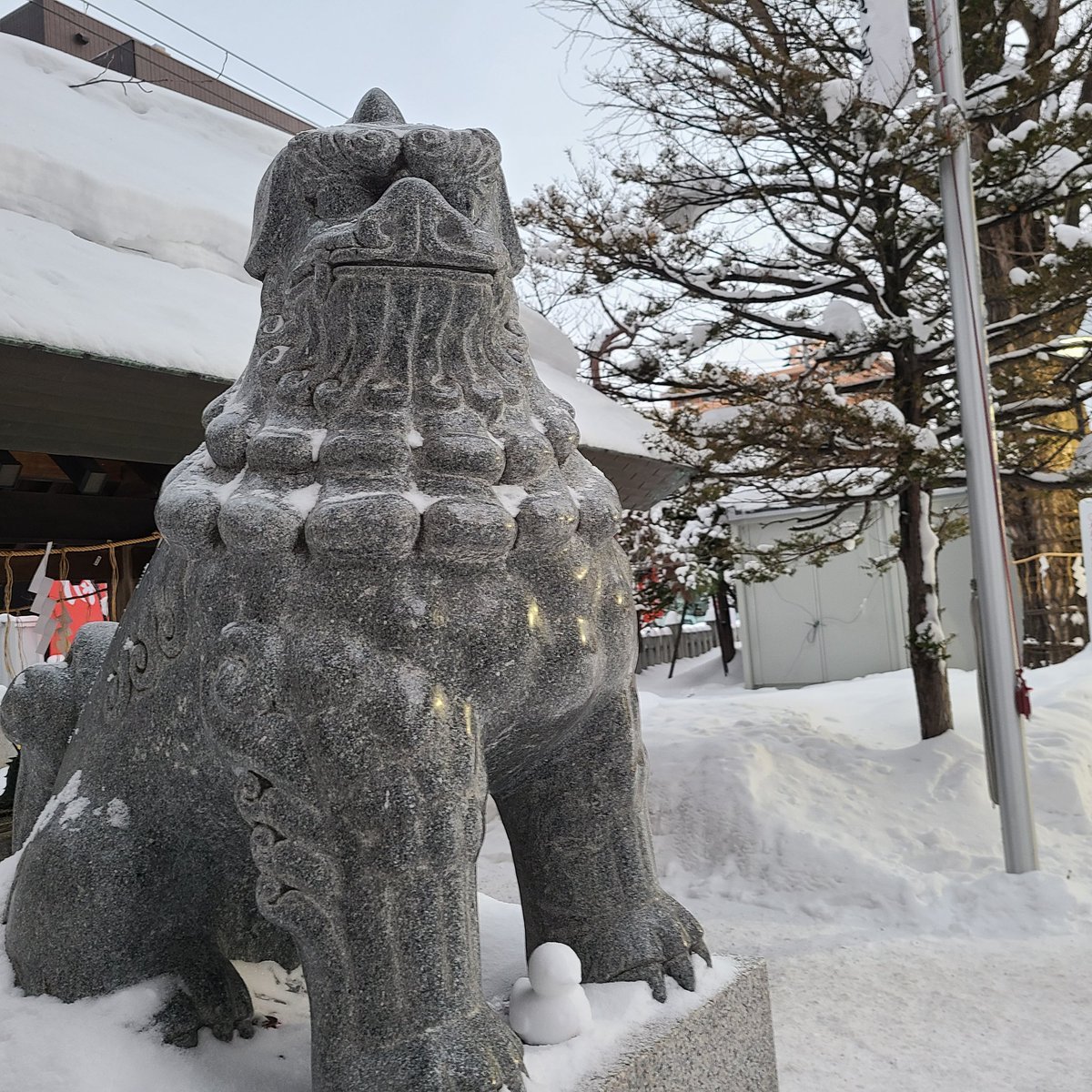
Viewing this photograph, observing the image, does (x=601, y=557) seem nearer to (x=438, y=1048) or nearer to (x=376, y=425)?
(x=376, y=425)

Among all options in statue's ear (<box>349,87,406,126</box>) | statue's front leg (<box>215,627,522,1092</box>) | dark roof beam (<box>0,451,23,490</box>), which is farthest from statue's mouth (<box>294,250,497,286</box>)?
dark roof beam (<box>0,451,23,490</box>)

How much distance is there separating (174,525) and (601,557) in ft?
1.94

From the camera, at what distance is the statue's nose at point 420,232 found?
133cm

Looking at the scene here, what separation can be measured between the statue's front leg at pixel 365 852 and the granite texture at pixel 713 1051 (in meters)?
0.29

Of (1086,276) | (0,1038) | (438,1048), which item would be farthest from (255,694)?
(1086,276)

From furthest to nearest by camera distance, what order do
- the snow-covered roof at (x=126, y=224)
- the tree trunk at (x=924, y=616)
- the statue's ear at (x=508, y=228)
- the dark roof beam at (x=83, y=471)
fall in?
the tree trunk at (x=924, y=616) → the dark roof beam at (x=83, y=471) → the snow-covered roof at (x=126, y=224) → the statue's ear at (x=508, y=228)

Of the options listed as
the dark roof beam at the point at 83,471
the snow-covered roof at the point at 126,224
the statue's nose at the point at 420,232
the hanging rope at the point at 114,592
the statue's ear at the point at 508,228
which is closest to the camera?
the statue's nose at the point at 420,232

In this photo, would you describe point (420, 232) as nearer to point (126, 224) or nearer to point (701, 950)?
point (701, 950)

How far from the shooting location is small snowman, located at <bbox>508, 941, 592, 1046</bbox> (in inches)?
59.9

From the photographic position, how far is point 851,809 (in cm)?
533

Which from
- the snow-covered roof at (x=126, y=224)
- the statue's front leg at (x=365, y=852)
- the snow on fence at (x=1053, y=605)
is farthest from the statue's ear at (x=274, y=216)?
the snow on fence at (x=1053, y=605)

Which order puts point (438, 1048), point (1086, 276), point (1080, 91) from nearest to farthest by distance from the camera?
point (438, 1048)
point (1086, 276)
point (1080, 91)

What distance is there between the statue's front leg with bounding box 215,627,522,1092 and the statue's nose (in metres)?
0.52

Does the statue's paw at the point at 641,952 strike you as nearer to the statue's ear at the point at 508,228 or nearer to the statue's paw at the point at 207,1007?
the statue's paw at the point at 207,1007
